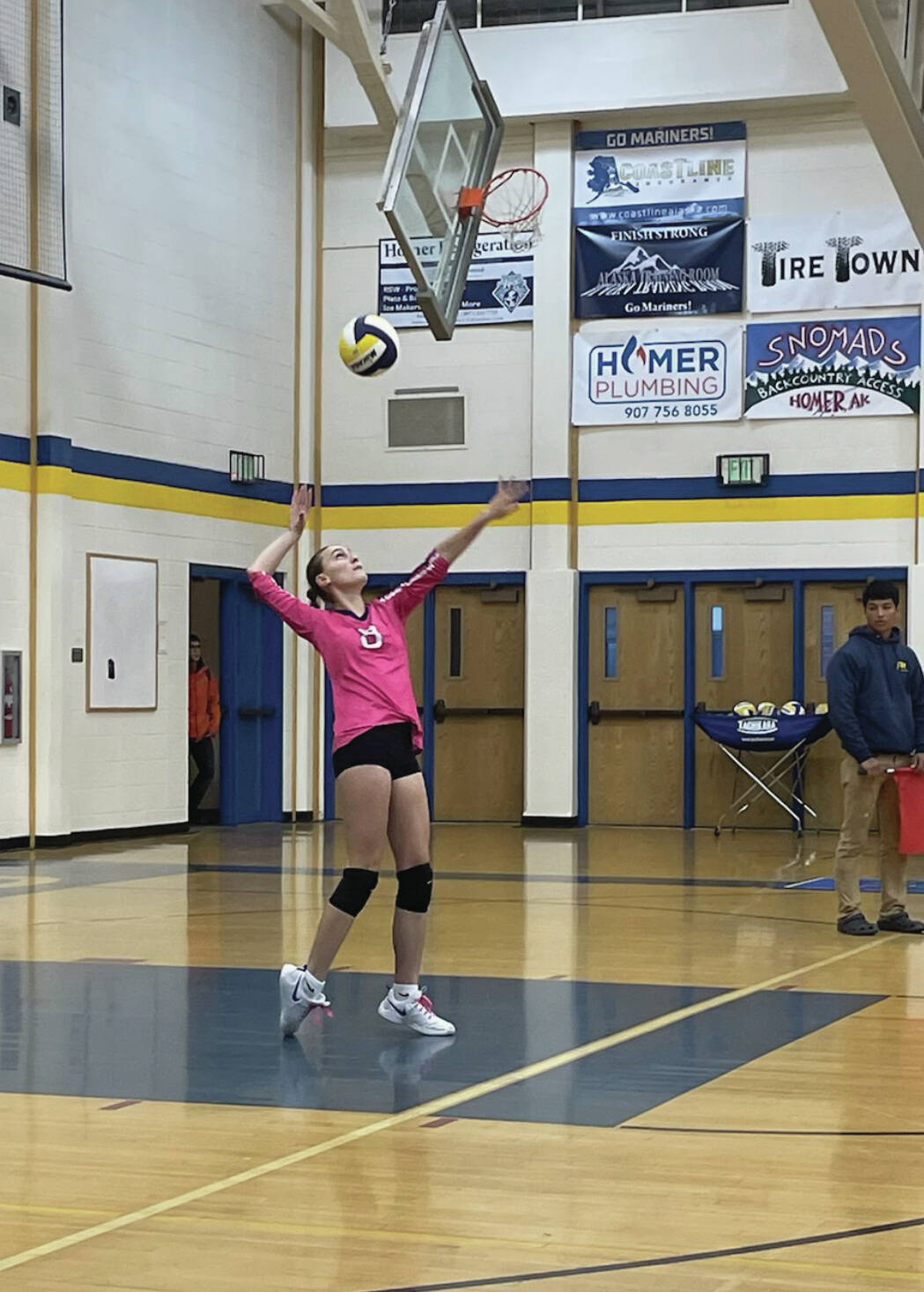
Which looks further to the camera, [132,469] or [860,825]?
[132,469]

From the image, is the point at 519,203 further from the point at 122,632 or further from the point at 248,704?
the point at 122,632

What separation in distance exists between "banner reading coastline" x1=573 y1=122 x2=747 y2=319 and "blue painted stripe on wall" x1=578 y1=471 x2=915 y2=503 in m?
1.86

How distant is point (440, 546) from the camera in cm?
828

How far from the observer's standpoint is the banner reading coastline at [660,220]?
21031 mm

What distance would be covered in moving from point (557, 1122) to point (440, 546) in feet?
9.52

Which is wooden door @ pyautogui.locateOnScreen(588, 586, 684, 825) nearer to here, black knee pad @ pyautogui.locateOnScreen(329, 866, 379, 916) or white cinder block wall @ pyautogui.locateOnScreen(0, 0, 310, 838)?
white cinder block wall @ pyautogui.locateOnScreen(0, 0, 310, 838)

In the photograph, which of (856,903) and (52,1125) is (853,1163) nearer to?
(52,1125)

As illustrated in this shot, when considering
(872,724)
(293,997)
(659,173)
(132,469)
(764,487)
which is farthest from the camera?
(659,173)

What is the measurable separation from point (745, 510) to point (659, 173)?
383 centimetres

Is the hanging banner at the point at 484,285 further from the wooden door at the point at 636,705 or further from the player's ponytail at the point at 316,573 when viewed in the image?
the player's ponytail at the point at 316,573

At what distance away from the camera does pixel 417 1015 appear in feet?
25.7

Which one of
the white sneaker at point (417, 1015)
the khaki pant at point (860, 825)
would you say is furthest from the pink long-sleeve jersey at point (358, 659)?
the khaki pant at point (860, 825)

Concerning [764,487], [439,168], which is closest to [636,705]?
[764,487]

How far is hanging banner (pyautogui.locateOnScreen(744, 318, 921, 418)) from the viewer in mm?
20484
